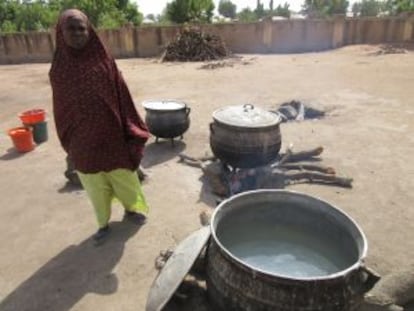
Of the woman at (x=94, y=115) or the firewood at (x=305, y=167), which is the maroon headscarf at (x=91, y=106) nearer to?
the woman at (x=94, y=115)

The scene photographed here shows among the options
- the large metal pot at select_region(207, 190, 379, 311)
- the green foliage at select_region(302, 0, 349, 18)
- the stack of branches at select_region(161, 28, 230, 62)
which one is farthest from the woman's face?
the green foliage at select_region(302, 0, 349, 18)

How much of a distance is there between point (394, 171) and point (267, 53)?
46.0ft

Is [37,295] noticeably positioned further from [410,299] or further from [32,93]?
[32,93]

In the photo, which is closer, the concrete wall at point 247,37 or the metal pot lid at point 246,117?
the metal pot lid at point 246,117

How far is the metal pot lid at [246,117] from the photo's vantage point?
13.7 ft

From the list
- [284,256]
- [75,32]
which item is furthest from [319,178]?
[75,32]

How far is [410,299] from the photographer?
8.80ft

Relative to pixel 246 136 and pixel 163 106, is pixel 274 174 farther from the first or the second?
pixel 163 106

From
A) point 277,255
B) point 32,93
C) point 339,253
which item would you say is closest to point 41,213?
point 277,255

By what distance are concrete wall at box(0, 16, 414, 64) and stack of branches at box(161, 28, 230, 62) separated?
140cm

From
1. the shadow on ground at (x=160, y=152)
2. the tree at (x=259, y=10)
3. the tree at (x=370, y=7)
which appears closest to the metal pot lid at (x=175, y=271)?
the shadow on ground at (x=160, y=152)

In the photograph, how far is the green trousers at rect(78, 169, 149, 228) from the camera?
11.4ft

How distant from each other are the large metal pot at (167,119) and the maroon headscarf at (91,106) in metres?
2.21

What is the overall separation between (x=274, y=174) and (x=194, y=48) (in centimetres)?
1298
